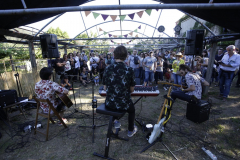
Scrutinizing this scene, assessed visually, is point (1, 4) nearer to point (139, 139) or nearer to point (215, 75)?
point (139, 139)

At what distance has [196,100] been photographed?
2.92m

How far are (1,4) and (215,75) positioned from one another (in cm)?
854

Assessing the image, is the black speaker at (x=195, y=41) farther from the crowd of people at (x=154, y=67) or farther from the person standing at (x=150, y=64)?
the person standing at (x=150, y=64)

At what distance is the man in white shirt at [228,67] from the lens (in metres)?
4.04

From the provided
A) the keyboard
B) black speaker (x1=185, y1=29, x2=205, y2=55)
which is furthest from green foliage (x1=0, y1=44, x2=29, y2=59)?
black speaker (x1=185, y1=29, x2=205, y2=55)

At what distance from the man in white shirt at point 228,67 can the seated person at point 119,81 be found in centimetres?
403

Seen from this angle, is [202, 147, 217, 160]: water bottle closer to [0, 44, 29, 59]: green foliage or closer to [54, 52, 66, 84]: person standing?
[54, 52, 66, 84]: person standing

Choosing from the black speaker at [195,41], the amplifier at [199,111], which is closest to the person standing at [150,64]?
the black speaker at [195,41]

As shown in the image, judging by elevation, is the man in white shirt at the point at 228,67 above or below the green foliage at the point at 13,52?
below

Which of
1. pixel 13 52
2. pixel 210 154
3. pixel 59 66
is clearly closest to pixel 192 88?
pixel 210 154

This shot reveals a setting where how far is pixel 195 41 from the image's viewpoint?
3863 millimetres

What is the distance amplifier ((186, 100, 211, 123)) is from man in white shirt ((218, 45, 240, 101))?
211 cm

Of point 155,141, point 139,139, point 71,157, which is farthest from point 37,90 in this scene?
point 155,141

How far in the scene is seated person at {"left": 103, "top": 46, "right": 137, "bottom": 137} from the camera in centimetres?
194
